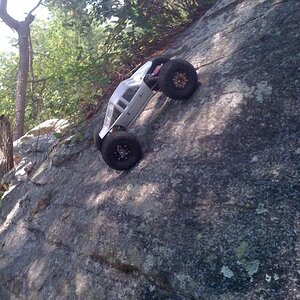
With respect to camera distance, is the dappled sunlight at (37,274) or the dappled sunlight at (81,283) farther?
the dappled sunlight at (37,274)

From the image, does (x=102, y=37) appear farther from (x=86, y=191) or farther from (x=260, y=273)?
(x=260, y=273)

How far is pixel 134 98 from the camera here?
4441 millimetres

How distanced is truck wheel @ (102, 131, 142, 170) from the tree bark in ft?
23.4

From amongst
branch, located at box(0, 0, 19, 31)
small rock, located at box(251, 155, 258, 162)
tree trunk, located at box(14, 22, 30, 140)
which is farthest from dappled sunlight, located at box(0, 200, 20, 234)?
branch, located at box(0, 0, 19, 31)

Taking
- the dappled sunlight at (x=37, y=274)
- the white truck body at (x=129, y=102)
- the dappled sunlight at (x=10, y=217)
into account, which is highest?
the white truck body at (x=129, y=102)

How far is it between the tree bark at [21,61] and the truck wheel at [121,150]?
712cm

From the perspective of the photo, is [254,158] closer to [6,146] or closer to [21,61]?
[6,146]

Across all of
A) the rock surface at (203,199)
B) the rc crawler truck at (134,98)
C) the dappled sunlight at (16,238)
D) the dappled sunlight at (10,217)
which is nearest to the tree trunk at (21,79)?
the dappled sunlight at (10,217)

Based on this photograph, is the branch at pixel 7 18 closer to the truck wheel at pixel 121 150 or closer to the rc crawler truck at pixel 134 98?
the rc crawler truck at pixel 134 98

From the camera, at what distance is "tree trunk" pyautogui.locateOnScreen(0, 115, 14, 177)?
8.66 meters

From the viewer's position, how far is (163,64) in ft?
14.3

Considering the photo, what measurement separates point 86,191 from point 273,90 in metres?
2.39

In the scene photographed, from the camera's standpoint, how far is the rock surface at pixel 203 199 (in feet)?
8.82

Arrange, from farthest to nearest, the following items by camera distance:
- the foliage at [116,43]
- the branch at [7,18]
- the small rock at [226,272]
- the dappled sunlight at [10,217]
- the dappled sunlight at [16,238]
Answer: the branch at [7,18]
the foliage at [116,43]
the dappled sunlight at [10,217]
the dappled sunlight at [16,238]
the small rock at [226,272]
